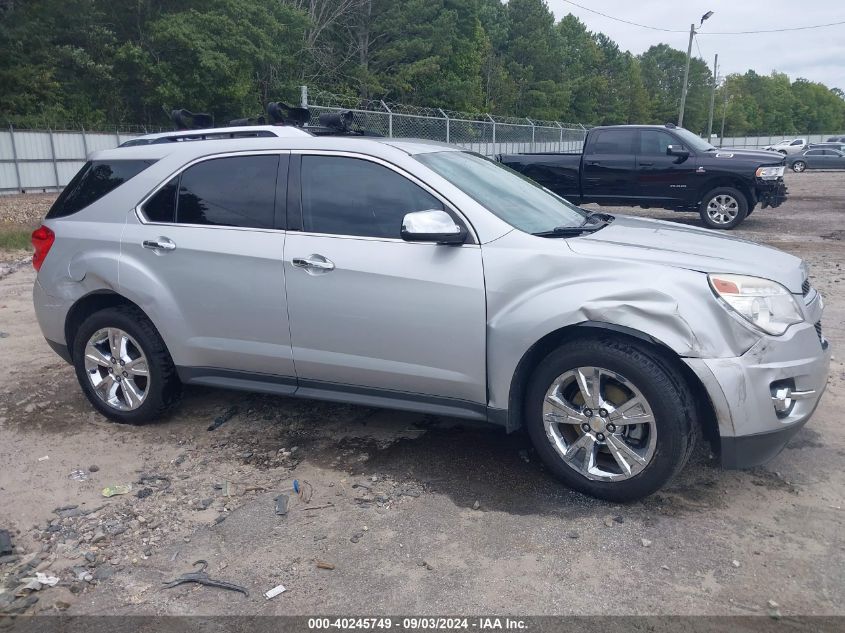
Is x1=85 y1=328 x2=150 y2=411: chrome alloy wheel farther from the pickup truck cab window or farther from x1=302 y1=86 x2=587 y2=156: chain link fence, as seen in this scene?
x1=302 y1=86 x2=587 y2=156: chain link fence

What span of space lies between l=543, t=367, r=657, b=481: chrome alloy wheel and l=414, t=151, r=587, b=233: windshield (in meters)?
0.90

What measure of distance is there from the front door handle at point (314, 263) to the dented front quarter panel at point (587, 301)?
2.95 feet

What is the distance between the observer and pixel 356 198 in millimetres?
4113

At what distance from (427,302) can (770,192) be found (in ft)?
37.8

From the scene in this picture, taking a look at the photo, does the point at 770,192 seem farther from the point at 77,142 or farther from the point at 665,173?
the point at 77,142

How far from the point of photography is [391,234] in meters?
3.97

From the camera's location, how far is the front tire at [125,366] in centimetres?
464

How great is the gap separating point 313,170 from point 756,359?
257cm

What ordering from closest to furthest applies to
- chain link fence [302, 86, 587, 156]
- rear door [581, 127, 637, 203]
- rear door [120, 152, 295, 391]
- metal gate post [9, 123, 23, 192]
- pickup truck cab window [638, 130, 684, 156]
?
rear door [120, 152, 295, 391]
pickup truck cab window [638, 130, 684, 156]
rear door [581, 127, 637, 203]
chain link fence [302, 86, 587, 156]
metal gate post [9, 123, 23, 192]

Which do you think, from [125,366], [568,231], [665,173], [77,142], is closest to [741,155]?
[665,173]

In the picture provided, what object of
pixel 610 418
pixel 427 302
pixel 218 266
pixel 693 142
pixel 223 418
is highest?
pixel 693 142

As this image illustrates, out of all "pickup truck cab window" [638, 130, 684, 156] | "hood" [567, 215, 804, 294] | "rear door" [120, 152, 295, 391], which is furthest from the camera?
"pickup truck cab window" [638, 130, 684, 156]

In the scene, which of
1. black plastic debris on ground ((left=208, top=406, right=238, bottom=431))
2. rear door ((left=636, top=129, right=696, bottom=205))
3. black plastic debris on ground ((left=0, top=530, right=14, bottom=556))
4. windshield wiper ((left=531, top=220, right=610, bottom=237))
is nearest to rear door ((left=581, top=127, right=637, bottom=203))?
rear door ((left=636, top=129, right=696, bottom=205))

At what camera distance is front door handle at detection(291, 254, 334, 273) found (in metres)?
4.03
